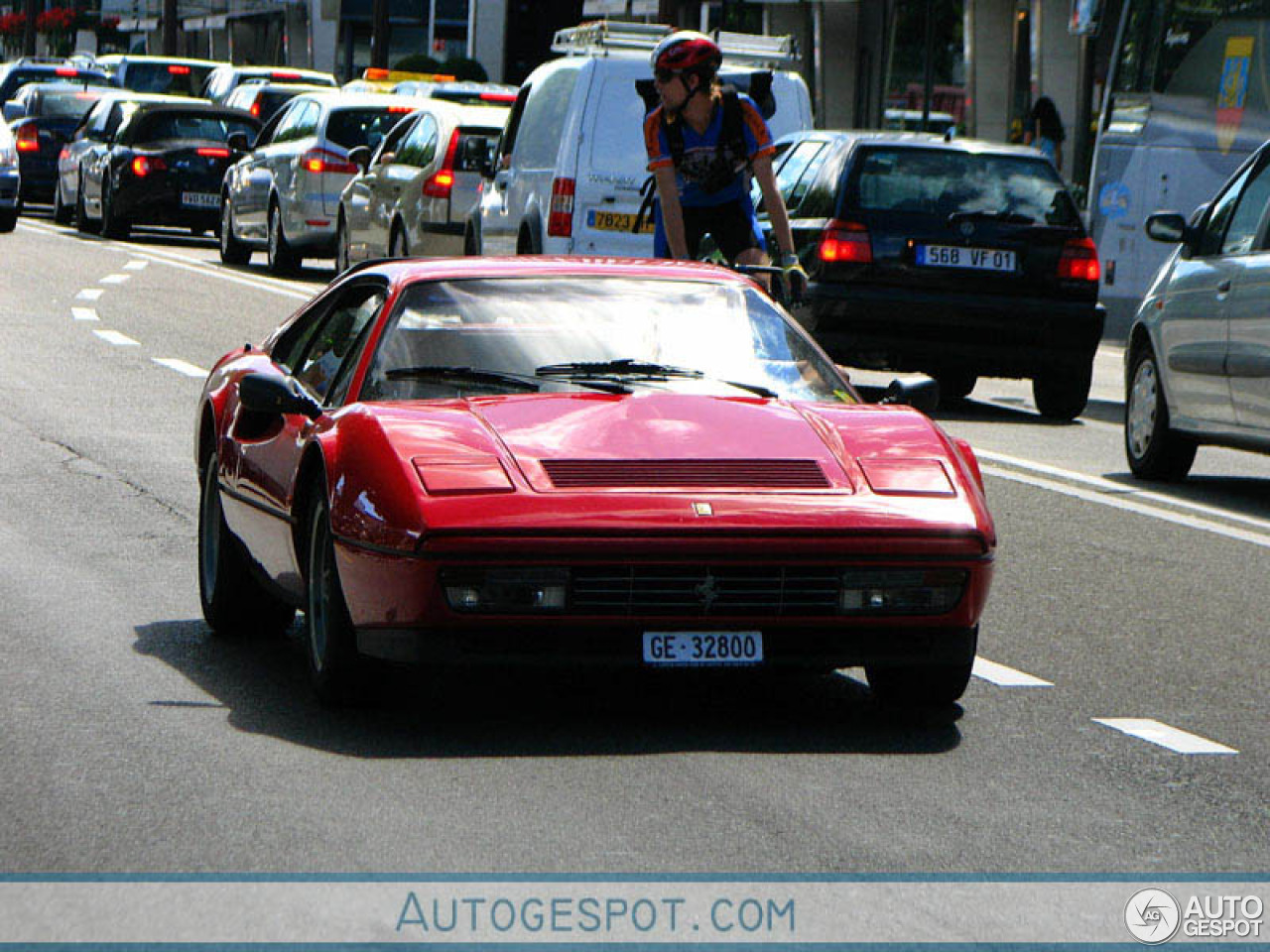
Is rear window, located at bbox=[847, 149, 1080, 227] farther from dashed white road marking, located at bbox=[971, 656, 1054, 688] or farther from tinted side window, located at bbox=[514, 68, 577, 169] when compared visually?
dashed white road marking, located at bbox=[971, 656, 1054, 688]

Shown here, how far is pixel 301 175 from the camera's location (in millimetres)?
26688

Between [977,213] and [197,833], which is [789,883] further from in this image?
[977,213]

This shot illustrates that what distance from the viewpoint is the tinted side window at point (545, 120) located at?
61.7 ft

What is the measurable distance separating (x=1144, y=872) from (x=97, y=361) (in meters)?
12.7

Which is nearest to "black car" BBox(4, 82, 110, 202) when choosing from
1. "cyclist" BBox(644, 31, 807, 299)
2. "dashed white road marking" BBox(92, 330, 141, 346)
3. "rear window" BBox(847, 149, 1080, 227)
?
"dashed white road marking" BBox(92, 330, 141, 346)

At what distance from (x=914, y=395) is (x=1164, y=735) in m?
1.31

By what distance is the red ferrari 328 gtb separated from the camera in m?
6.33

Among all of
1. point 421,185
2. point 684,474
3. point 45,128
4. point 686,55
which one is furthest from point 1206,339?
point 45,128

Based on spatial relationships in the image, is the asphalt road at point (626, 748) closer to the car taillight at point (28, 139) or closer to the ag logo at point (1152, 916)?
the ag logo at point (1152, 916)

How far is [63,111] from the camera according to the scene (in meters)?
38.7

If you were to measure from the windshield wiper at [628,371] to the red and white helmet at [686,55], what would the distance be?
4.53 meters

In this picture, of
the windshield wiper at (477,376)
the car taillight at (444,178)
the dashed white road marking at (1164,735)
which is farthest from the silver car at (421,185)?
the dashed white road marking at (1164,735)

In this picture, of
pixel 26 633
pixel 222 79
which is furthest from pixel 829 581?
pixel 222 79

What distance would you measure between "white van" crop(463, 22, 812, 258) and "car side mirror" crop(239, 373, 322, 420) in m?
10.9
